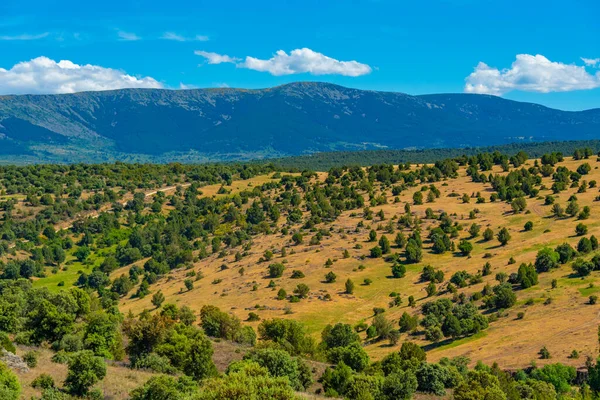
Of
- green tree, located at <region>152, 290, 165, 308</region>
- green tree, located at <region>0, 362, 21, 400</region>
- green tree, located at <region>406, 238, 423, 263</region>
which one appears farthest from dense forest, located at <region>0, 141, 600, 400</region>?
green tree, located at <region>406, 238, 423, 263</region>

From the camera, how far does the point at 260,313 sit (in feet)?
296

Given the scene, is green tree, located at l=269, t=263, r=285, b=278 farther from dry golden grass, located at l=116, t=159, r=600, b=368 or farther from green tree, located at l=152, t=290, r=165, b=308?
green tree, located at l=152, t=290, r=165, b=308

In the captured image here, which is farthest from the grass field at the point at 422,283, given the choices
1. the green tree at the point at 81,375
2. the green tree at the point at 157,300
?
the green tree at the point at 81,375

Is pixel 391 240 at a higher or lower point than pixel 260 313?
higher

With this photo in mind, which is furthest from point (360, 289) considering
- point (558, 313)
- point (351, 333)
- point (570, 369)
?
point (570, 369)

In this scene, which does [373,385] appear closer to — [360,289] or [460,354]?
[460,354]

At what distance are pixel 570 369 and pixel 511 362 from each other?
7.11 meters

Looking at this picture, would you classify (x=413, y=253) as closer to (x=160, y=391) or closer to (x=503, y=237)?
(x=503, y=237)

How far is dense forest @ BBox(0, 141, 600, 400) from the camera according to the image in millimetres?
46156

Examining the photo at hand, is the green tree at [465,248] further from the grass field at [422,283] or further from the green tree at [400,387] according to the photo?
the green tree at [400,387]

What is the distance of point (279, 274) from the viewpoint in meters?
107

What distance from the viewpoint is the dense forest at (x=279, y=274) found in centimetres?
4616

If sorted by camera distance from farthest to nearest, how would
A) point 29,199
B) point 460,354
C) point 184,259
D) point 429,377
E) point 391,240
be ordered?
point 29,199, point 184,259, point 391,240, point 460,354, point 429,377

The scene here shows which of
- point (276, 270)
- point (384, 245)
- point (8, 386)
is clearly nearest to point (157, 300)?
point (276, 270)
